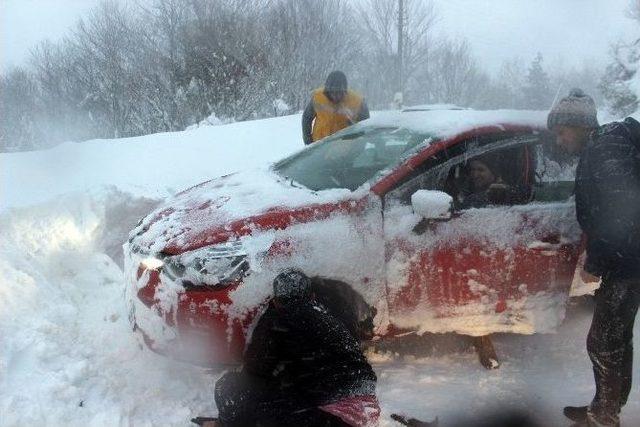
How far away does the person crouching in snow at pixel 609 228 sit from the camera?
246 centimetres

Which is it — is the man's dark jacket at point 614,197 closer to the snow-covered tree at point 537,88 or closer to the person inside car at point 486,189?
the person inside car at point 486,189

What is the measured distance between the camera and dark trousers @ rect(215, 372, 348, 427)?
2172 millimetres

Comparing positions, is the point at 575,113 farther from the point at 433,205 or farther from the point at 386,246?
the point at 386,246

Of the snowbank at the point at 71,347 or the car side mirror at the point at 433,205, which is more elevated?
Result: the car side mirror at the point at 433,205

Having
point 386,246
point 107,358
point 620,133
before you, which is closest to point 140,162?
point 107,358

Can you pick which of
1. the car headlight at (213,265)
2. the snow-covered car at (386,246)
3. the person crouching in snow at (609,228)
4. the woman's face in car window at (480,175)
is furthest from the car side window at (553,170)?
the car headlight at (213,265)

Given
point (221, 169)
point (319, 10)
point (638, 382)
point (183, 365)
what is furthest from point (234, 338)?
point (319, 10)

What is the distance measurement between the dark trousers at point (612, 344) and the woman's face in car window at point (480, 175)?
0.94 m

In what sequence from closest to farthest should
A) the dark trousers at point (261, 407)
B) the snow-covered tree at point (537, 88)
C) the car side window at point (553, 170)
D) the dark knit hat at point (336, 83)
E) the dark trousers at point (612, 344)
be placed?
the dark trousers at point (261, 407) → the dark trousers at point (612, 344) → the car side window at point (553, 170) → the dark knit hat at point (336, 83) → the snow-covered tree at point (537, 88)

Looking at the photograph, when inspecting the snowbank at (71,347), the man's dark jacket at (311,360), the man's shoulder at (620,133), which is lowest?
the snowbank at (71,347)

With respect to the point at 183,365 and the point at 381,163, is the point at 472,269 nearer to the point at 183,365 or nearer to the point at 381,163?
the point at 381,163

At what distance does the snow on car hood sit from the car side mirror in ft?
1.11

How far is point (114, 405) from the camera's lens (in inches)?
110

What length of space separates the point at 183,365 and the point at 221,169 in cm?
427
